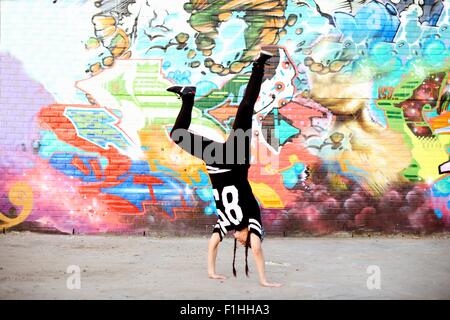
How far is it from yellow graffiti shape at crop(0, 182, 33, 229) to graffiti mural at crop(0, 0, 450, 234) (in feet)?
0.08

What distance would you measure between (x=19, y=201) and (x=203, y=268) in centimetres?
407

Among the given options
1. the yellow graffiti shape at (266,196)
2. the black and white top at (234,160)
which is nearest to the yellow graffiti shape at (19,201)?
the yellow graffiti shape at (266,196)

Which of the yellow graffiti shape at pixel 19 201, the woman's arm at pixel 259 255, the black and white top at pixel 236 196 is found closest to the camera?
the woman's arm at pixel 259 255

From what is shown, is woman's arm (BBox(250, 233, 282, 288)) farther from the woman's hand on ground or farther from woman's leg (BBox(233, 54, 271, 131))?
woman's leg (BBox(233, 54, 271, 131))

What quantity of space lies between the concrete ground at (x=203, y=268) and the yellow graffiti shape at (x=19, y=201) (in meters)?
0.22

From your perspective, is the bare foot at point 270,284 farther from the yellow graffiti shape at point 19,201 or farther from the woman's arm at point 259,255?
the yellow graffiti shape at point 19,201

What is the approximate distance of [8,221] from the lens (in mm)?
10531

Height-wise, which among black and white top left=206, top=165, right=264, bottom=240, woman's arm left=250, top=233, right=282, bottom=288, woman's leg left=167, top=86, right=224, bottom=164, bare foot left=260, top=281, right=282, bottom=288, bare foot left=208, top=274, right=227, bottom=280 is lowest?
bare foot left=260, top=281, right=282, bottom=288

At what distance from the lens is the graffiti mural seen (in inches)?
416

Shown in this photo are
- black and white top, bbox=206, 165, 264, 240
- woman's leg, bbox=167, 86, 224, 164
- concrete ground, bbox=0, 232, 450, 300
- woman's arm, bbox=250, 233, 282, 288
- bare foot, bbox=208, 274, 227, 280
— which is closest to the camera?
concrete ground, bbox=0, 232, 450, 300

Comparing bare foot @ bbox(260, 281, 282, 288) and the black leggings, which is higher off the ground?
the black leggings

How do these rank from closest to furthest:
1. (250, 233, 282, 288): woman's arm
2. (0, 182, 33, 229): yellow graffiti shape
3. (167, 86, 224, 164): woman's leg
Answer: (167, 86, 224, 164): woman's leg → (250, 233, 282, 288): woman's arm → (0, 182, 33, 229): yellow graffiti shape

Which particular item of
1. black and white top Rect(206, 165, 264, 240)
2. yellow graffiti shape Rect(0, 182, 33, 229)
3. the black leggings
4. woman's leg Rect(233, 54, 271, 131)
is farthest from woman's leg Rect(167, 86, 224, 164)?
yellow graffiti shape Rect(0, 182, 33, 229)

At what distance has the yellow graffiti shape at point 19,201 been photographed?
34.5 ft
